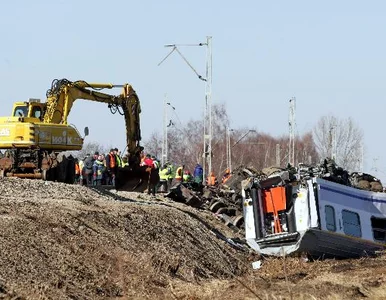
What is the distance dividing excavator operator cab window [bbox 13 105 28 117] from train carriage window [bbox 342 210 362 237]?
1172 centimetres

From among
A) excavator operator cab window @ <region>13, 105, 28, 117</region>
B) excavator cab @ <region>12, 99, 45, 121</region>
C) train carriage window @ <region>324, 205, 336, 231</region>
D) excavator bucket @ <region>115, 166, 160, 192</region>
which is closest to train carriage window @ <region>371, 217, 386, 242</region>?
train carriage window @ <region>324, 205, 336, 231</region>

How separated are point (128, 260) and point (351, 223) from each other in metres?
9.65

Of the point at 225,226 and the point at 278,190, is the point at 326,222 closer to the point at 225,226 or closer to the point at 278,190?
the point at 278,190

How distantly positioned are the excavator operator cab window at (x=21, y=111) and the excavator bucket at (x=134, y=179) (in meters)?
3.81

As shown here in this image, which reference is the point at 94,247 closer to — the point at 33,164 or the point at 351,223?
the point at 351,223

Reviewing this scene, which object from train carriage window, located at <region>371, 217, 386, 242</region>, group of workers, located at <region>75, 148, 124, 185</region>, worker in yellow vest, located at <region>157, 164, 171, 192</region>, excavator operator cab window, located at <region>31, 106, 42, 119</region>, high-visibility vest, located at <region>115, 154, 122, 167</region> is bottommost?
train carriage window, located at <region>371, 217, 386, 242</region>

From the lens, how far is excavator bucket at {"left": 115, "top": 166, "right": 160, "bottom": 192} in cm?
3035

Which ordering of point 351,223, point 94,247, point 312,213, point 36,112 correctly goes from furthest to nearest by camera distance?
point 36,112
point 351,223
point 312,213
point 94,247

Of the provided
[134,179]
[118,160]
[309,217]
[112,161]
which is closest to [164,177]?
[118,160]

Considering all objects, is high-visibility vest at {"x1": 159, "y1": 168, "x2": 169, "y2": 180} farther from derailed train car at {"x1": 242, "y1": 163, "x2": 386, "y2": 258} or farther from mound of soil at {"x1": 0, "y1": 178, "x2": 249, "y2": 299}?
derailed train car at {"x1": 242, "y1": 163, "x2": 386, "y2": 258}

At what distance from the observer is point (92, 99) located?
102 feet

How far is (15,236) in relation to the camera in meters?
16.4

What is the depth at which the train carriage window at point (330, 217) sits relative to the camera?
24.3m

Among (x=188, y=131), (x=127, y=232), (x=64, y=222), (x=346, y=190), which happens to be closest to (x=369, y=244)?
(x=346, y=190)
